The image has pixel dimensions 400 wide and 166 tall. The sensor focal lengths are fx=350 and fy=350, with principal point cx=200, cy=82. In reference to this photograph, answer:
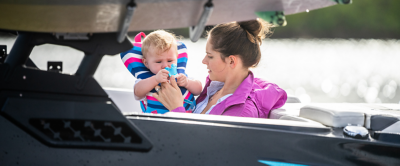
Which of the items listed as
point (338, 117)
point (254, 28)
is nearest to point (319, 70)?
point (254, 28)

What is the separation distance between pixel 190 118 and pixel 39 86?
1.65ft

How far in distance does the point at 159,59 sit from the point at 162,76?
0.14m

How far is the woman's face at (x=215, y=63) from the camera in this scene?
6.28ft

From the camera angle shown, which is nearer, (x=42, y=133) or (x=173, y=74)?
(x=42, y=133)

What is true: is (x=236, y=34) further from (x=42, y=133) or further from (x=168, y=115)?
(x=42, y=133)

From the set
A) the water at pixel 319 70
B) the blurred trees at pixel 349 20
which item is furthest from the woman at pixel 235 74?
the blurred trees at pixel 349 20

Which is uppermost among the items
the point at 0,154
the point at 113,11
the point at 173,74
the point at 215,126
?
the point at 113,11

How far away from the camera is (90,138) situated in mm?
1120

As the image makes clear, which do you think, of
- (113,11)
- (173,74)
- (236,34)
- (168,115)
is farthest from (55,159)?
(236,34)

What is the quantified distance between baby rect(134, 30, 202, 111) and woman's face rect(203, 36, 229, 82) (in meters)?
0.18

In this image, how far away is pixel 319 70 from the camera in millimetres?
13758

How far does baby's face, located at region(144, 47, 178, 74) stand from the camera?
198 cm

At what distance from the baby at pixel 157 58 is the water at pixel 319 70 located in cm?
372

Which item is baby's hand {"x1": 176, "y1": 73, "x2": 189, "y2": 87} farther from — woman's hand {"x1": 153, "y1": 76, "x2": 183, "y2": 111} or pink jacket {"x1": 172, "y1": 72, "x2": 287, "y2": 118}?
pink jacket {"x1": 172, "y1": 72, "x2": 287, "y2": 118}
